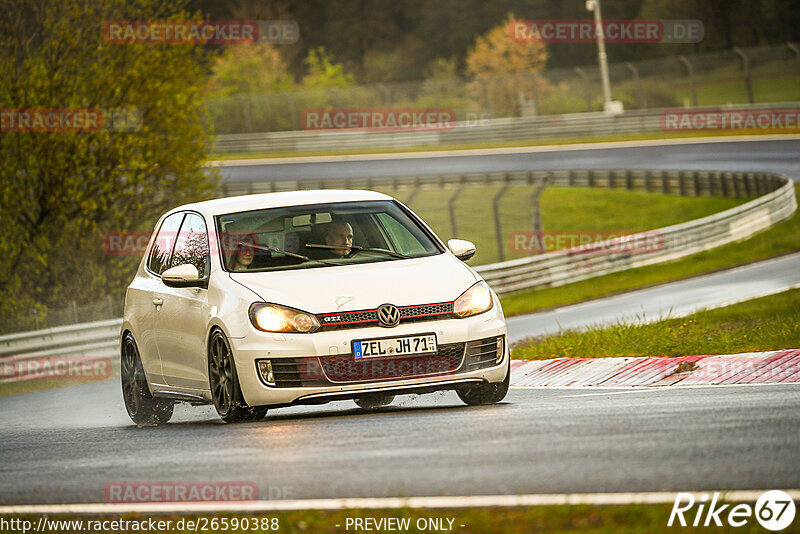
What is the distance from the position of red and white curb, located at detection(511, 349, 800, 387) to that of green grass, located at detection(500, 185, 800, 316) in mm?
14041

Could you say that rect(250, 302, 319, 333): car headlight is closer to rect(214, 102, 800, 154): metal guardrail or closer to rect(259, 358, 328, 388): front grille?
rect(259, 358, 328, 388): front grille

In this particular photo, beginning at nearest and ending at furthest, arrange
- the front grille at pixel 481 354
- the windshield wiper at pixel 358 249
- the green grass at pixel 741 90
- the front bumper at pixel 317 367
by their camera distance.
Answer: the front bumper at pixel 317 367
the front grille at pixel 481 354
the windshield wiper at pixel 358 249
the green grass at pixel 741 90

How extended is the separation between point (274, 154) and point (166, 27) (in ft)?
99.8

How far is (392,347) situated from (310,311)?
602mm

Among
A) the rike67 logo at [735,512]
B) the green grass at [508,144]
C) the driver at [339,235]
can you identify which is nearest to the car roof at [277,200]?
the driver at [339,235]

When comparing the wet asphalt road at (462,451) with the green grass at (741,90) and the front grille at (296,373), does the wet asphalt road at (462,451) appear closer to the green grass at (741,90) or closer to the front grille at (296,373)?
the front grille at (296,373)

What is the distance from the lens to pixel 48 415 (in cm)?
1398

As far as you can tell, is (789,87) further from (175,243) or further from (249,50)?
(175,243)

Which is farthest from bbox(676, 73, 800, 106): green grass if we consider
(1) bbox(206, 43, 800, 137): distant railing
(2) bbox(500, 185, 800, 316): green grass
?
(2) bbox(500, 185, 800, 316): green grass

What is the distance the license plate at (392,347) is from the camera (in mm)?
8594

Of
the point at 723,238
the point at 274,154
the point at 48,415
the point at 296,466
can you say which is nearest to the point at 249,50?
the point at 274,154

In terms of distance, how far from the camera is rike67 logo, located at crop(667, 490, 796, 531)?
183 inches

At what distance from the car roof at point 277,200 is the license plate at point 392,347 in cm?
170

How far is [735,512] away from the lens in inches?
188
